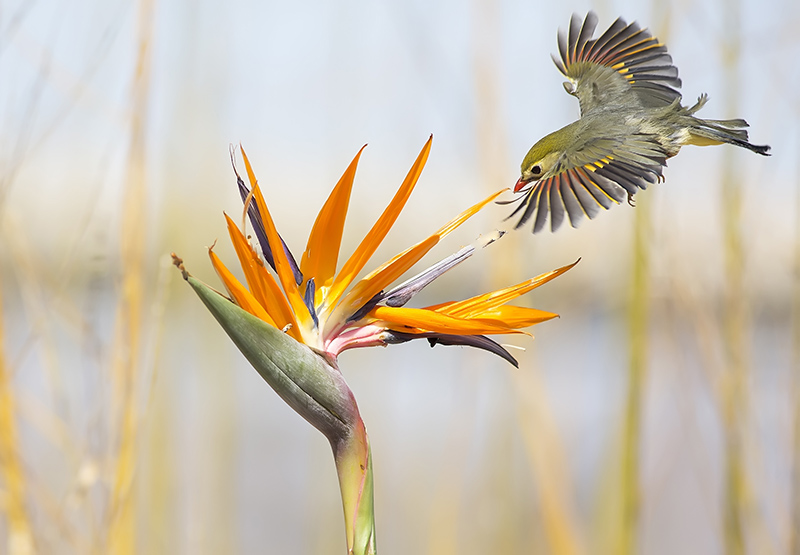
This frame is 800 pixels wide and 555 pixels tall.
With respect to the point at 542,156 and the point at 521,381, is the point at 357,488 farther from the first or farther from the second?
the point at 521,381

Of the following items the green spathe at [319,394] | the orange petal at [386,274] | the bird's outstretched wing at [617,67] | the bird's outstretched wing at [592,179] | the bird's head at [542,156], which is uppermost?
the bird's outstretched wing at [617,67]

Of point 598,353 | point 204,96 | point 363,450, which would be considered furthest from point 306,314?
point 598,353

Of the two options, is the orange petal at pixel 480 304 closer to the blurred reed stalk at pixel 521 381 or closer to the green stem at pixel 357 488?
the green stem at pixel 357 488

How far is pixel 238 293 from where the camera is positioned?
9.8 inches

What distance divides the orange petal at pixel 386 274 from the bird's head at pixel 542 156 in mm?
24

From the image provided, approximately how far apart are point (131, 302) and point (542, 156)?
0.40m

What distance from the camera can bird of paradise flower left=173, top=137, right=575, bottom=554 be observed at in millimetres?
240

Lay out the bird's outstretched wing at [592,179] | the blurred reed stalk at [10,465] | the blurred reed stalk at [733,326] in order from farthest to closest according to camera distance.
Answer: the blurred reed stalk at [733,326] < the blurred reed stalk at [10,465] < the bird's outstretched wing at [592,179]

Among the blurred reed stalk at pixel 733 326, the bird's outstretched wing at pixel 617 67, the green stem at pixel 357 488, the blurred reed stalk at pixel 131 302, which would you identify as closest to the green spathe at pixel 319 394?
the green stem at pixel 357 488

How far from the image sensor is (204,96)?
2.77 ft

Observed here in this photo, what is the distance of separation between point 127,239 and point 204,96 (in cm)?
31

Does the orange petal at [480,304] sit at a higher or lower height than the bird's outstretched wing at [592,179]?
lower

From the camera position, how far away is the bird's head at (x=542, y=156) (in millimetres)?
234

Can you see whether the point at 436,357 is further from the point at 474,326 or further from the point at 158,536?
the point at 474,326
